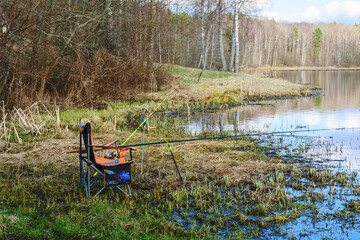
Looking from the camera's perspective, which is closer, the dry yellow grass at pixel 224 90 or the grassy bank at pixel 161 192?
the grassy bank at pixel 161 192

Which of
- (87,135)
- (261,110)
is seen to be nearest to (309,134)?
(261,110)

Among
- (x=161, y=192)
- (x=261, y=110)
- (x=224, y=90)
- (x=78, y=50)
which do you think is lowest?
(x=161, y=192)

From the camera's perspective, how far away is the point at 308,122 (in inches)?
502

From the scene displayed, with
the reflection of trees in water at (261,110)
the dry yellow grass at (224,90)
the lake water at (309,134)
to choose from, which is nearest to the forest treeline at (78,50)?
the dry yellow grass at (224,90)

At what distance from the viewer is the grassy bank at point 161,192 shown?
429 centimetres

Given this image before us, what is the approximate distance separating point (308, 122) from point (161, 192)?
8.57m

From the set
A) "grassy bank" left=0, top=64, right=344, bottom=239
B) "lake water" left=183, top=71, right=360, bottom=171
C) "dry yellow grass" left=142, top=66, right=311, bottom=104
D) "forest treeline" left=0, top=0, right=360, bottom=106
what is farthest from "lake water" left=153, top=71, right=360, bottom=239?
"forest treeline" left=0, top=0, right=360, bottom=106

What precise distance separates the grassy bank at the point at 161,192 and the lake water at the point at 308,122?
1279 millimetres

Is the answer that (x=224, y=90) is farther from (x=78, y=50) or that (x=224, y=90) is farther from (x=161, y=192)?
(x=161, y=192)

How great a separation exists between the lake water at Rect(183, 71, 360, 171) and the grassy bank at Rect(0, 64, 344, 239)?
1.28 metres

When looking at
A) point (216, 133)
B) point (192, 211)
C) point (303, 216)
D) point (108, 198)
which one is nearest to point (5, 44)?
point (216, 133)

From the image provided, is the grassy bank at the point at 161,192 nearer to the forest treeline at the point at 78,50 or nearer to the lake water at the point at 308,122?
the lake water at the point at 308,122

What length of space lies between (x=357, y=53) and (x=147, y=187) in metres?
81.2

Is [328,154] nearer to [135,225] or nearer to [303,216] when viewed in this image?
[303,216]
